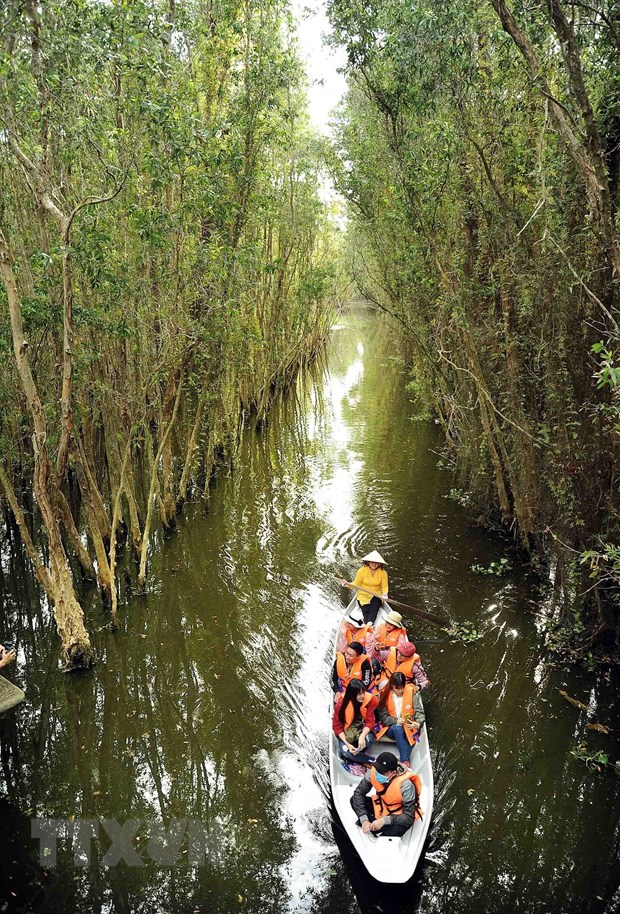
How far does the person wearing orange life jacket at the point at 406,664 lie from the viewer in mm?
7328

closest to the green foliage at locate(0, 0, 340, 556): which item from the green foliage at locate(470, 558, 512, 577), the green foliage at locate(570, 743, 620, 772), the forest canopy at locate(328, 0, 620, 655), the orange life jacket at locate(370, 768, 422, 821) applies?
the forest canopy at locate(328, 0, 620, 655)

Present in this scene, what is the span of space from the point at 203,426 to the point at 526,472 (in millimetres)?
8769

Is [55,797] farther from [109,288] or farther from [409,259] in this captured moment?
[409,259]

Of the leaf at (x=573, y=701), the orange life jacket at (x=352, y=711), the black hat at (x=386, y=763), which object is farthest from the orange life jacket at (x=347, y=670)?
the leaf at (x=573, y=701)

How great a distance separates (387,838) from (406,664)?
2.12 m

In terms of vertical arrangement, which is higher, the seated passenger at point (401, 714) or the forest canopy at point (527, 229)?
the forest canopy at point (527, 229)

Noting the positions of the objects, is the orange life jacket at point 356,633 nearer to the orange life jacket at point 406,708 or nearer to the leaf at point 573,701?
the orange life jacket at point 406,708

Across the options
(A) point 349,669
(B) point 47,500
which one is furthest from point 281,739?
(B) point 47,500

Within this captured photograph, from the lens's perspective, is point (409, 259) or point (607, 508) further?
point (409, 259)

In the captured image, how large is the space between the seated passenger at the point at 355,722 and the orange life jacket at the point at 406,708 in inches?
8.0

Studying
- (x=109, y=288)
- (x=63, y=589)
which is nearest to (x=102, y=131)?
(x=109, y=288)

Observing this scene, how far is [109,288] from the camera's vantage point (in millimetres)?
8750

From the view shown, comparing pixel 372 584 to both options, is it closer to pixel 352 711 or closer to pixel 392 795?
pixel 352 711

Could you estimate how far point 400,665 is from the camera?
24.3ft
